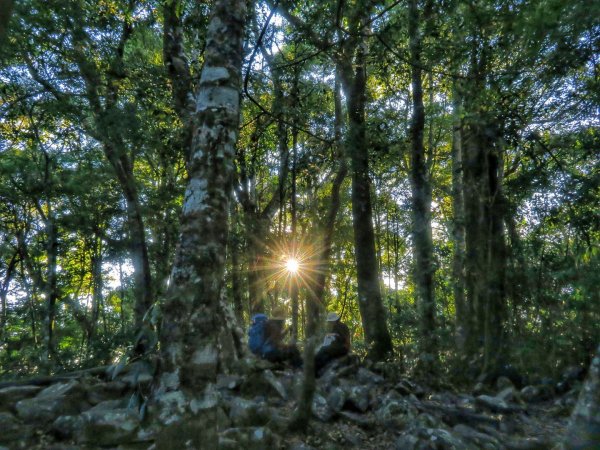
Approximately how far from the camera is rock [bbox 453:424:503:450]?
4363 mm

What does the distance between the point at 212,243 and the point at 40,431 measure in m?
2.56

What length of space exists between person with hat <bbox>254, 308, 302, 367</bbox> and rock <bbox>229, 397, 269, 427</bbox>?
3.14 meters

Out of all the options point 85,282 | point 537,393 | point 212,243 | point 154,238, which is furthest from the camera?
point 85,282

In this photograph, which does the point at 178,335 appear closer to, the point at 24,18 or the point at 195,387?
the point at 195,387

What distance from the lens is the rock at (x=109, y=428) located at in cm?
388

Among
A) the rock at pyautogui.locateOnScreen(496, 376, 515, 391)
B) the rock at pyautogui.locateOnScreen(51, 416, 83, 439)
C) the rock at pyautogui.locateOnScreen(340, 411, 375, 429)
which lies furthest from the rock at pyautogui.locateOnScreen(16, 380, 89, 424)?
the rock at pyautogui.locateOnScreen(496, 376, 515, 391)

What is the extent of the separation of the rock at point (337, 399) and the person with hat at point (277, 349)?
2319 millimetres

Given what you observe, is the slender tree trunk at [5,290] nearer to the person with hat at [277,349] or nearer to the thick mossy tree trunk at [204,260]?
the person with hat at [277,349]

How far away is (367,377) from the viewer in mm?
7121

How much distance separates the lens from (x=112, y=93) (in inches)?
380

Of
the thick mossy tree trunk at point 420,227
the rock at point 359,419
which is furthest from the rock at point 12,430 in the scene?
the thick mossy tree trunk at point 420,227

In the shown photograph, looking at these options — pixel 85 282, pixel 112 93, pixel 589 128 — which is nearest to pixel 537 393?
pixel 589 128

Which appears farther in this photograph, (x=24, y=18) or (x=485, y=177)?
(x=485, y=177)

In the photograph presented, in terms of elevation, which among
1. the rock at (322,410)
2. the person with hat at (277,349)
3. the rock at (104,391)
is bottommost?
the rock at (322,410)
